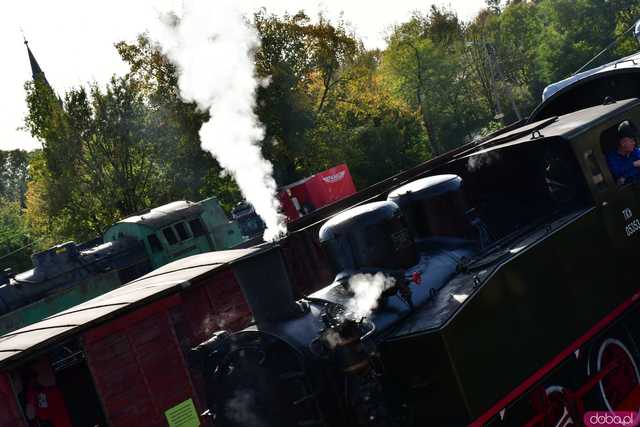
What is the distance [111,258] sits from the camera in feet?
59.7

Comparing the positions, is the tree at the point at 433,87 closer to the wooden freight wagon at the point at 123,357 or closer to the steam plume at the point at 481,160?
the steam plume at the point at 481,160

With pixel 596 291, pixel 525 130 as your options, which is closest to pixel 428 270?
pixel 596 291

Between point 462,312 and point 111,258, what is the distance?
47.1ft

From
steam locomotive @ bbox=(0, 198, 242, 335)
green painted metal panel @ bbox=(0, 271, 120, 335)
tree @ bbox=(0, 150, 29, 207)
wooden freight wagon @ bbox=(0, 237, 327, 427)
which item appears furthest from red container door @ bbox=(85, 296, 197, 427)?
A: tree @ bbox=(0, 150, 29, 207)

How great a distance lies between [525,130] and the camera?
842 centimetres

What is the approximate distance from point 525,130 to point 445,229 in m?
2.09

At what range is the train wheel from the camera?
22.2 ft

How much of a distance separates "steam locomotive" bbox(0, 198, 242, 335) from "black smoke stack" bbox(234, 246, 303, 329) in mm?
11967

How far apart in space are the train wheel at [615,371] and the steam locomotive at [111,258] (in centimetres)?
1314

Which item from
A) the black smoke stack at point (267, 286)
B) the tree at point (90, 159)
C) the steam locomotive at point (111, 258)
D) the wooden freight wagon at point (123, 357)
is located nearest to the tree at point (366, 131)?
the tree at point (90, 159)

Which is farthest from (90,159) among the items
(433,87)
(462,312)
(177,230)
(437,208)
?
(462,312)

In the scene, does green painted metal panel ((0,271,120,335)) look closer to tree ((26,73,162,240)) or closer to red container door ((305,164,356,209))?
red container door ((305,164,356,209))

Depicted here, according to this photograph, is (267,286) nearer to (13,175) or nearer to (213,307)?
(213,307)

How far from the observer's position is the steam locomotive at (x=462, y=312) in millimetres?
5484
